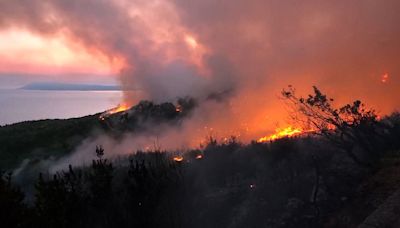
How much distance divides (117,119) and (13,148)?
8.45m

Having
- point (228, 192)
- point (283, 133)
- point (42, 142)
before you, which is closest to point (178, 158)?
point (228, 192)

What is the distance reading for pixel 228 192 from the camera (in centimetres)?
1773

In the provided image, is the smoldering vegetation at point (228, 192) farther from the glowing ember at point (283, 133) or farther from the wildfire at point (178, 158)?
the glowing ember at point (283, 133)

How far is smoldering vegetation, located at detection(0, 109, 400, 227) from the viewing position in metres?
13.6

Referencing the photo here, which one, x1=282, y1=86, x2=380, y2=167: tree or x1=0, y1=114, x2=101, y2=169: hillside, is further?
x1=0, y1=114, x2=101, y2=169: hillside

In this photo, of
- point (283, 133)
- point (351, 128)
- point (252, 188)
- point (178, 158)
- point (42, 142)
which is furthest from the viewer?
point (42, 142)

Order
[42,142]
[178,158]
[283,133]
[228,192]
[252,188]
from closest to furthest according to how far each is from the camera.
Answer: [252,188] → [228,192] → [178,158] → [283,133] → [42,142]

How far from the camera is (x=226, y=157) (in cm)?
2048

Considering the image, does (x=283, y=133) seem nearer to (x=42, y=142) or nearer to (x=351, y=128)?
(x=351, y=128)

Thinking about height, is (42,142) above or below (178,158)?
above

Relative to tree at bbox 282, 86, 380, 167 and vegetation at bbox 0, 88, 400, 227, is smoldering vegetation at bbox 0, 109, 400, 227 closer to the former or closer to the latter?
vegetation at bbox 0, 88, 400, 227

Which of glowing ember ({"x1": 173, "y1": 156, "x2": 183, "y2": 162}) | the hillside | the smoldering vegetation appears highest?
the hillside

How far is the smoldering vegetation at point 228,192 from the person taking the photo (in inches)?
537

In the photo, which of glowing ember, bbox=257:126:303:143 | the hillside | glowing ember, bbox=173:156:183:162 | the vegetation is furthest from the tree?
the hillside
